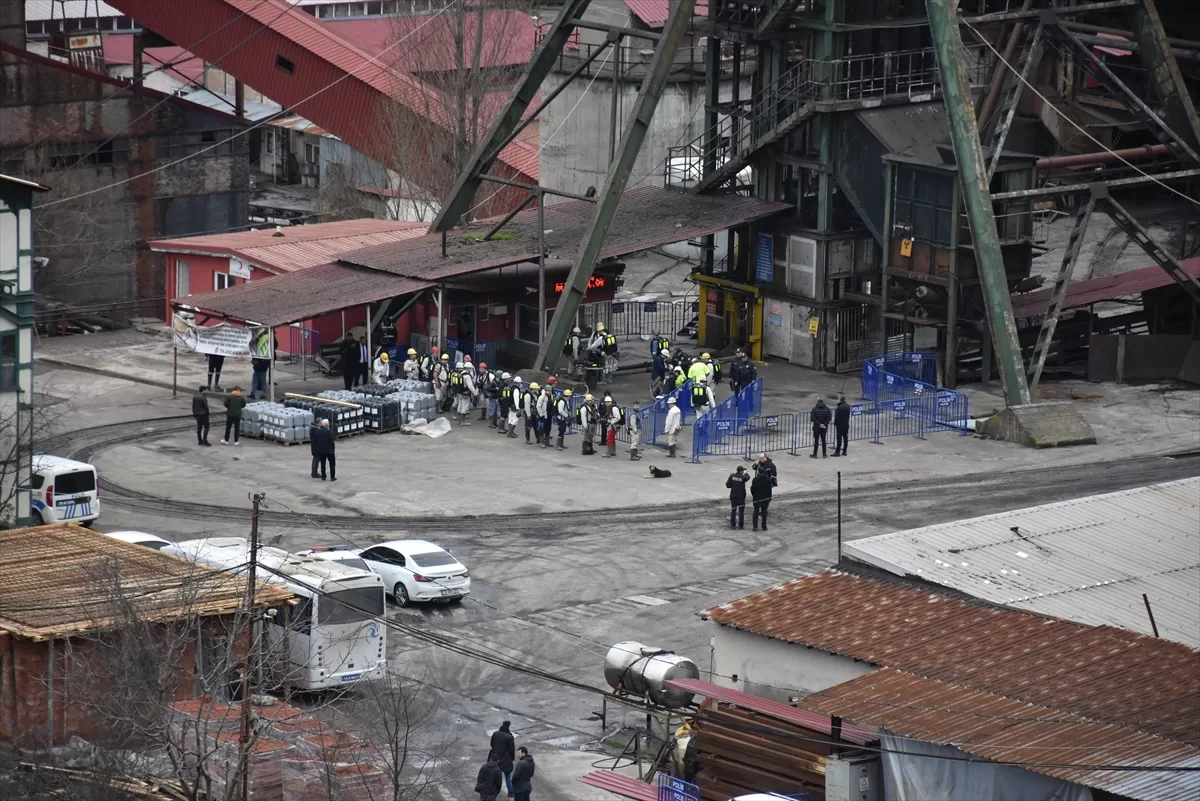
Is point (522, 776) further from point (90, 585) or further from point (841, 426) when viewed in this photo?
point (841, 426)

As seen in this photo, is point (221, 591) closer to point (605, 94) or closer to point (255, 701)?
point (255, 701)

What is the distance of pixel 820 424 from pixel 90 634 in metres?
22.0

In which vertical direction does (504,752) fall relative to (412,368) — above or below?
below

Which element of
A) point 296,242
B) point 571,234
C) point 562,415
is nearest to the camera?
point 562,415

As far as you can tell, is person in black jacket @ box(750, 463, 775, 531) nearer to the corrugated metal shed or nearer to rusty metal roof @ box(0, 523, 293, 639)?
the corrugated metal shed

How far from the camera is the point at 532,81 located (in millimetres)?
58156

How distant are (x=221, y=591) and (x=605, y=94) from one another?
4496cm

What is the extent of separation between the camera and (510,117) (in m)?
58.1

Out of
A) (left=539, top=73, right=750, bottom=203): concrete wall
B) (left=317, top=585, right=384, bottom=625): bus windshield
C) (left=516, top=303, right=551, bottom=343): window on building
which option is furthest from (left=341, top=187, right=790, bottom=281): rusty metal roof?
(left=317, top=585, right=384, bottom=625): bus windshield

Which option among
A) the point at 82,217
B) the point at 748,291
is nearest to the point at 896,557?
the point at 748,291

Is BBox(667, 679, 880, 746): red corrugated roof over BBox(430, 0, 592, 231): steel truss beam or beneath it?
beneath

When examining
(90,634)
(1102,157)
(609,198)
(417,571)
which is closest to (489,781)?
(90,634)

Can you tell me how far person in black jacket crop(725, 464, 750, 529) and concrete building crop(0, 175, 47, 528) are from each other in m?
14.2

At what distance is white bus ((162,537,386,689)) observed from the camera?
109 ft
